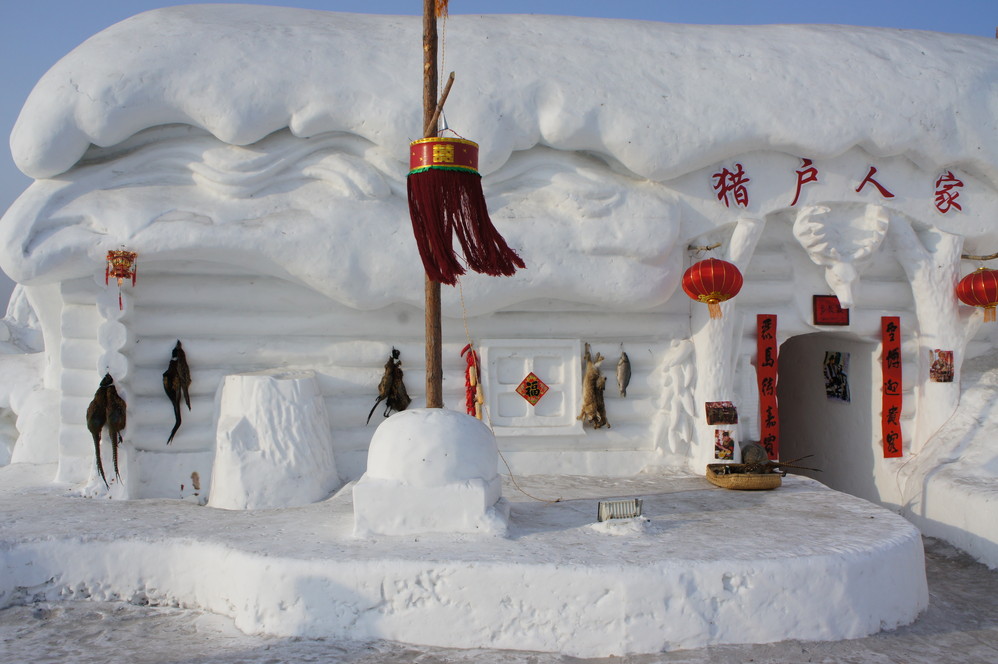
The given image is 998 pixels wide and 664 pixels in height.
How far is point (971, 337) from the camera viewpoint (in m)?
7.55

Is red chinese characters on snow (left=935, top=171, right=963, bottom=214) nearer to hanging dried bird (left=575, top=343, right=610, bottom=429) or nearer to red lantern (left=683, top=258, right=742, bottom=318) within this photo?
red lantern (left=683, top=258, right=742, bottom=318)

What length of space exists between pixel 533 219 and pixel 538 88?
108cm

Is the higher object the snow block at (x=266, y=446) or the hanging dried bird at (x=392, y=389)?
the hanging dried bird at (x=392, y=389)

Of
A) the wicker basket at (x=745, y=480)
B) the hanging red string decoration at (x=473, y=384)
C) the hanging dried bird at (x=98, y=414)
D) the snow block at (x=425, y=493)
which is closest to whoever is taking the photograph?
the snow block at (x=425, y=493)

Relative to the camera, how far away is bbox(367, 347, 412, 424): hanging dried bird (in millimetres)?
6828

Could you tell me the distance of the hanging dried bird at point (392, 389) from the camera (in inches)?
269

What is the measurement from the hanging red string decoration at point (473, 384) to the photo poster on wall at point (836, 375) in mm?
3623

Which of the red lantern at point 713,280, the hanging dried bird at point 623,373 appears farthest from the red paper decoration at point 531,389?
the red lantern at point 713,280

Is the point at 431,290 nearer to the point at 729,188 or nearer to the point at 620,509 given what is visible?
the point at 620,509

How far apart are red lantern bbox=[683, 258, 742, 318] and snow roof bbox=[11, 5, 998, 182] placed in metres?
0.88

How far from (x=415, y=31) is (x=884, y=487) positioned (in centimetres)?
566

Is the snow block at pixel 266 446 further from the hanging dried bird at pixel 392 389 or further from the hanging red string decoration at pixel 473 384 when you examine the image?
the hanging red string decoration at pixel 473 384

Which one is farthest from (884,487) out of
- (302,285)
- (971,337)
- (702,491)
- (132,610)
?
(132,610)

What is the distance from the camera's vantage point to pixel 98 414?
6273 millimetres
